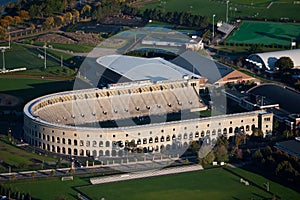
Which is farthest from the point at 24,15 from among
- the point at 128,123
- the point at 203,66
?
the point at 128,123

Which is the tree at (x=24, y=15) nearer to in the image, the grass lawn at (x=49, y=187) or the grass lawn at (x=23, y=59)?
the grass lawn at (x=23, y=59)

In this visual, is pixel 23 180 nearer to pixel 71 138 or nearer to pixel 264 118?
pixel 71 138

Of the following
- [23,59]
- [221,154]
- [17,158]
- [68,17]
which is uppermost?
[68,17]

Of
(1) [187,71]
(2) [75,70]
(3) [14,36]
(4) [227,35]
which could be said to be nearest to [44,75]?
(2) [75,70]

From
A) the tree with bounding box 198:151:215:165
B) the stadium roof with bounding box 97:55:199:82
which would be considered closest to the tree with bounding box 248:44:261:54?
the stadium roof with bounding box 97:55:199:82

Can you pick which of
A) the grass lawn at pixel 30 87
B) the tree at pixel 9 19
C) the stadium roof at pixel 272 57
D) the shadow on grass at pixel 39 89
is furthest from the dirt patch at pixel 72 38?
the stadium roof at pixel 272 57

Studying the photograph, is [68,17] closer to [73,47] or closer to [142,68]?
[73,47]
